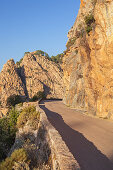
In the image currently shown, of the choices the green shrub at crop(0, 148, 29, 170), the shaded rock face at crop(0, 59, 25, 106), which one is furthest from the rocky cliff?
the green shrub at crop(0, 148, 29, 170)

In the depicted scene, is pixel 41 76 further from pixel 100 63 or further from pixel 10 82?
pixel 100 63

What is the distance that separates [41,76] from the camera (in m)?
68.2

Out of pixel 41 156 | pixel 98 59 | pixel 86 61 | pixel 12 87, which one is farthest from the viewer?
pixel 12 87

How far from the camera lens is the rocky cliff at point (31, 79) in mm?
61000

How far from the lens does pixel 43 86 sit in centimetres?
6512

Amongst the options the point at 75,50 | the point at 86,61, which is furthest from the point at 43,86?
the point at 86,61

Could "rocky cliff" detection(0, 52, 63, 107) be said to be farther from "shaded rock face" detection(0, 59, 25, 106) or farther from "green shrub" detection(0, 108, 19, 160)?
"green shrub" detection(0, 108, 19, 160)

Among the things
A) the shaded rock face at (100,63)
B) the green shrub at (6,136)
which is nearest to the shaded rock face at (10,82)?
the green shrub at (6,136)

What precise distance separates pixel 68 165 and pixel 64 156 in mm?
419

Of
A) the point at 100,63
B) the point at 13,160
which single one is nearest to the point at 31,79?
the point at 100,63

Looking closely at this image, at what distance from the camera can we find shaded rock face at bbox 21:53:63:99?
64456 mm

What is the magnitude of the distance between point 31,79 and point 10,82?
384 inches

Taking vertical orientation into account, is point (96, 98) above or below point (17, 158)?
above

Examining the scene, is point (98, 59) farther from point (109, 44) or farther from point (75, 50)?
point (75, 50)
